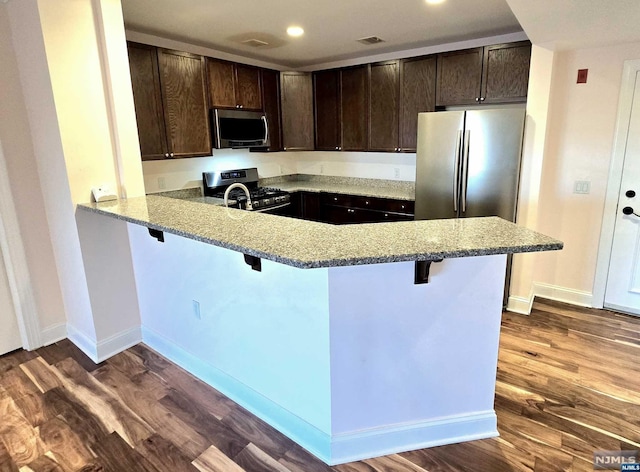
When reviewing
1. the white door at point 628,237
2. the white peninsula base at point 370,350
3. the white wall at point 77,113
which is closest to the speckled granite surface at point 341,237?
the white peninsula base at point 370,350

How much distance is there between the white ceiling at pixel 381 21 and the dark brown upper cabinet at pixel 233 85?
0.22 m

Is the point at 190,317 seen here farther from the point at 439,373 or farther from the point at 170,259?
the point at 439,373

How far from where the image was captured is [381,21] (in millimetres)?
3121

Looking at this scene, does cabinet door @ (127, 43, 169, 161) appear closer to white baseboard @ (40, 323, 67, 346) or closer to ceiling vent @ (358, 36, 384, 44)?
white baseboard @ (40, 323, 67, 346)

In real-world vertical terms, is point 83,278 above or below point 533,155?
below

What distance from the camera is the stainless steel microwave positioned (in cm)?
385

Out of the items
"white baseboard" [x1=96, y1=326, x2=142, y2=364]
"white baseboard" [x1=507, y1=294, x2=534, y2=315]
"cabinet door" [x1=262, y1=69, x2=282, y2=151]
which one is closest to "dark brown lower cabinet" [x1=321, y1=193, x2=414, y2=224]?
"cabinet door" [x1=262, y1=69, x2=282, y2=151]

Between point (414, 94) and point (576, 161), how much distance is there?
1.65m

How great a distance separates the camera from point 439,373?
1795mm

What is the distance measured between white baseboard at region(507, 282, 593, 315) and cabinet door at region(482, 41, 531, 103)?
1776 millimetres

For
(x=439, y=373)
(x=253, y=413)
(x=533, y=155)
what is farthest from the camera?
(x=533, y=155)

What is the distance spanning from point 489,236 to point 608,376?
1634mm

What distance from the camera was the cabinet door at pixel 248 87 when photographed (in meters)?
4.07

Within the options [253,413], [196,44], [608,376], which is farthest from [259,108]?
[608,376]
